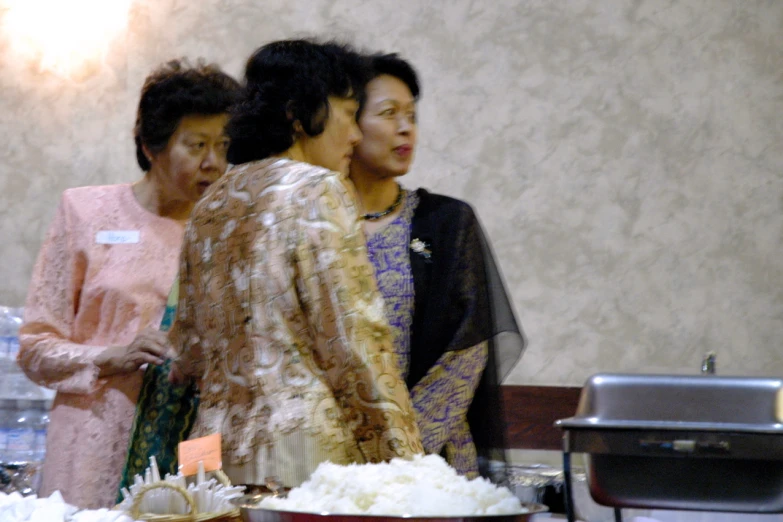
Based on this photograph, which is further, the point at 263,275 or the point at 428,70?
the point at 428,70

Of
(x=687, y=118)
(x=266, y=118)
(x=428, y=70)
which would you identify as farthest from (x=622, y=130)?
(x=266, y=118)

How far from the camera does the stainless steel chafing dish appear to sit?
1237mm

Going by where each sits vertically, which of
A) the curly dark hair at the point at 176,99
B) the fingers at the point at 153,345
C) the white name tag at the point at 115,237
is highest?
the curly dark hair at the point at 176,99

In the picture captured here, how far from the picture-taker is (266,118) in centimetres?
155

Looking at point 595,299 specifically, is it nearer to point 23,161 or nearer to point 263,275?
point 263,275

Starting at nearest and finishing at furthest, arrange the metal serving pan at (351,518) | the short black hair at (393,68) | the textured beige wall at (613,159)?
the metal serving pan at (351,518)
the short black hair at (393,68)
the textured beige wall at (613,159)

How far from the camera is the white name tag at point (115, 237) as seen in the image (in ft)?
6.93

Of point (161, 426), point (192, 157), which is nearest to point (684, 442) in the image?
point (161, 426)

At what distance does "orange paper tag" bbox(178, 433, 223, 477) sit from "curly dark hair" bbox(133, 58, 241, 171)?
1076 mm

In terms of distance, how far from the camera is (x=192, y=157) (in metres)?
2.12

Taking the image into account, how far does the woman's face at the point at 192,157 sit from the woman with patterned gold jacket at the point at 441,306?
351 mm

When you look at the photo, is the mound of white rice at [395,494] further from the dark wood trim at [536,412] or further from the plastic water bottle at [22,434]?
the plastic water bottle at [22,434]

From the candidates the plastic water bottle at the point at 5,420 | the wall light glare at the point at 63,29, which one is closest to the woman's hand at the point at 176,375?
the plastic water bottle at the point at 5,420

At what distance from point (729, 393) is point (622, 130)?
5.74ft
